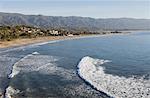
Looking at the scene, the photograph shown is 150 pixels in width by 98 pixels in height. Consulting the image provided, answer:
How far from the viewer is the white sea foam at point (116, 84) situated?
27.1 metres

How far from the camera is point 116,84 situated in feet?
100

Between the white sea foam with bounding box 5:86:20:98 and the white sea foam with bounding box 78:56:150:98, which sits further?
the white sea foam with bounding box 78:56:150:98

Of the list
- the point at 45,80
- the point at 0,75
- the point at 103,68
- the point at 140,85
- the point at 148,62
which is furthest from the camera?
the point at 148,62

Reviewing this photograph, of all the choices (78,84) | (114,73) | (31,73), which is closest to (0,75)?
(31,73)

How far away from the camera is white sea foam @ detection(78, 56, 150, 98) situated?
27128 millimetres

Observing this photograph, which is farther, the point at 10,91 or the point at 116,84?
the point at 116,84

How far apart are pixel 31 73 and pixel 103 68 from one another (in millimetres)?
8055

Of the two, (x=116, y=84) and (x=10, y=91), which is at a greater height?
(x=10, y=91)

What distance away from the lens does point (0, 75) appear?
35406 mm

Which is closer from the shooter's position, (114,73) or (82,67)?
(114,73)

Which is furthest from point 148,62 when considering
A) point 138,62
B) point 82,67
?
point 82,67

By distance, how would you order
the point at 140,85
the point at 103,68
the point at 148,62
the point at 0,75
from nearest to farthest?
the point at 140,85, the point at 0,75, the point at 103,68, the point at 148,62

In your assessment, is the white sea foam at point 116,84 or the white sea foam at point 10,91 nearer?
the white sea foam at point 10,91

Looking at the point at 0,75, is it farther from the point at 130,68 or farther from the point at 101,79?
the point at 130,68
